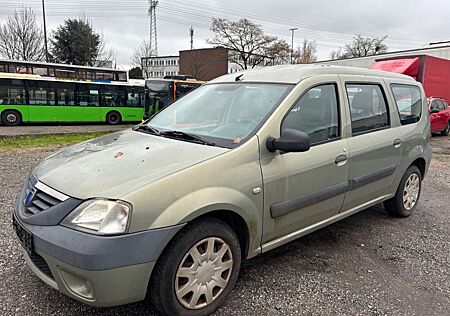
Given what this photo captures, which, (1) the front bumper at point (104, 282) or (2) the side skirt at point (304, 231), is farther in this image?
(2) the side skirt at point (304, 231)

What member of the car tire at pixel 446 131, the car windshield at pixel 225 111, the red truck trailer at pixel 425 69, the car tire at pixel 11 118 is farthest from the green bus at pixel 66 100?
the car windshield at pixel 225 111

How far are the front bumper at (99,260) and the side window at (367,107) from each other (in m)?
2.36

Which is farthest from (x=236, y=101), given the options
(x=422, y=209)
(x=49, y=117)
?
(x=49, y=117)

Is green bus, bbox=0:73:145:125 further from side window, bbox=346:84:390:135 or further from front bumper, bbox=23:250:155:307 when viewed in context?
front bumper, bbox=23:250:155:307

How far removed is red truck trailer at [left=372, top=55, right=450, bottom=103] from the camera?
14000 mm

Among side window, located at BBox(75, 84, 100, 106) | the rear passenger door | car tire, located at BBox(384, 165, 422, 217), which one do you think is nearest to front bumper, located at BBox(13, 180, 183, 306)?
the rear passenger door

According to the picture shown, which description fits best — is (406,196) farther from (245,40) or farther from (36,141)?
(245,40)

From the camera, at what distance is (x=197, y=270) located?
245 centimetres

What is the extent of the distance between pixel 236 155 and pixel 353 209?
5.98 feet

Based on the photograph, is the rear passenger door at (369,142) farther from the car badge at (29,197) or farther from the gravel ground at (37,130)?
the gravel ground at (37,130)

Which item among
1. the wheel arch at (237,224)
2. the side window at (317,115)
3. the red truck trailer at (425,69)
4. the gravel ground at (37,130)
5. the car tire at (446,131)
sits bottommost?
the gravel ground at (37,130)

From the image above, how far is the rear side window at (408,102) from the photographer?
14.2 feet

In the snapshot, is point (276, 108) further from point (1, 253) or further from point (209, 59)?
point (209, 59)

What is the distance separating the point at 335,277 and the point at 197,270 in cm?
140
